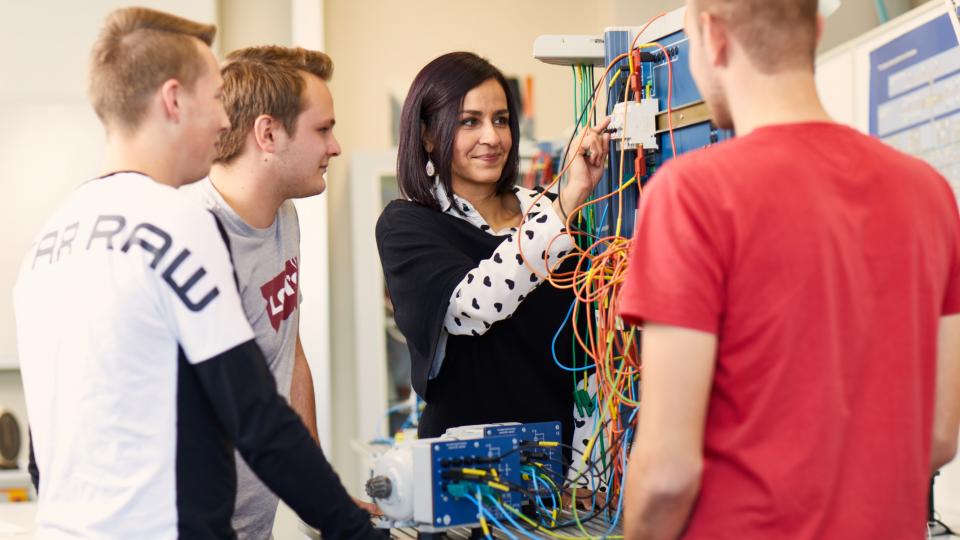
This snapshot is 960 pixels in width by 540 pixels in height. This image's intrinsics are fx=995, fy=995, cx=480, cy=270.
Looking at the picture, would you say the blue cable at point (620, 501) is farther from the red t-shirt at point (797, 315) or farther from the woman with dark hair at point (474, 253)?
the red t-shirt at point (797, 315)

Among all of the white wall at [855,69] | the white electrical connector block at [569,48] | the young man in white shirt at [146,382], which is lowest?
the young man in white shirt at [146,382]

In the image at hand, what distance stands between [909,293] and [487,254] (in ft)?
3.35

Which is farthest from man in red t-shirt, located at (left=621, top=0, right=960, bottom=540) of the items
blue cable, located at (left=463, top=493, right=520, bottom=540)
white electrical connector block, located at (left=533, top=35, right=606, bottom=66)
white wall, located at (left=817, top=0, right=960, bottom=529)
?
white wall, located at (left=817, top=0, right=960, bottom=529)

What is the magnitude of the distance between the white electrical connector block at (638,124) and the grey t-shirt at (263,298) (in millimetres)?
643

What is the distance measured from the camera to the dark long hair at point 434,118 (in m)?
1.98

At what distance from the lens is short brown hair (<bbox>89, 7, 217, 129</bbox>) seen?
4.23 ft

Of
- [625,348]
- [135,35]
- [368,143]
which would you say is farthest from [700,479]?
[368,143]

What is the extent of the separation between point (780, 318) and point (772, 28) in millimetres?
298

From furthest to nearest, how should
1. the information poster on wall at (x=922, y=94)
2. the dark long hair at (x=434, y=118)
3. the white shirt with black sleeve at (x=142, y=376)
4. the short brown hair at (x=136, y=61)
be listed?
the information poster on wall at (x=922, y=94) < the dark long hair at (x=434, y=118) < the short brown hair at (x=136, y=61) < the white shirt with black sleeve at (x=142, y=376)

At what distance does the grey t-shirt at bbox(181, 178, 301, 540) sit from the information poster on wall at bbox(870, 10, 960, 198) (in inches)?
Result: 60.7

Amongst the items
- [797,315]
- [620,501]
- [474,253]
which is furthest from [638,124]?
[797,315]

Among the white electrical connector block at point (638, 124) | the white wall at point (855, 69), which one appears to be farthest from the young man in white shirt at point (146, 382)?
the white wall at point (855, 69)

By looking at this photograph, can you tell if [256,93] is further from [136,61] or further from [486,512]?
[486,512]

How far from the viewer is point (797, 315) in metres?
0.95
